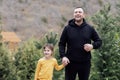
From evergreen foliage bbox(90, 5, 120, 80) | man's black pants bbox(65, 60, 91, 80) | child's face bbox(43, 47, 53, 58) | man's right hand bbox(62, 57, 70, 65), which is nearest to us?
man's right hand bbox(62, 57, 70, 65)

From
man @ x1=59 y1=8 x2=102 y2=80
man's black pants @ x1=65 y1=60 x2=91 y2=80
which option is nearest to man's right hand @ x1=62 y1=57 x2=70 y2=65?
man @ x1=59 y1=8 x2=102 y2=80

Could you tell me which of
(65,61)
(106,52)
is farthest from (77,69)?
(106,52)

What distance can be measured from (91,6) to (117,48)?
4275 centimetres

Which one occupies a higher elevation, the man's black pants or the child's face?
the child's face

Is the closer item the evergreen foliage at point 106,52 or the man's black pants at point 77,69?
the man's black pants at point 77,69

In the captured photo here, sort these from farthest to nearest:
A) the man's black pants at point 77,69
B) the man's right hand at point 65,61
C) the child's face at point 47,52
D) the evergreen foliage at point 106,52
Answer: the evergreen foliage at point 106,52 < the child's face at point 47,52 < the man's black pants at point 77,69 < the man's right hand at point 65,61

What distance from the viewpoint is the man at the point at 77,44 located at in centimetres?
566

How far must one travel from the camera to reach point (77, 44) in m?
5.67

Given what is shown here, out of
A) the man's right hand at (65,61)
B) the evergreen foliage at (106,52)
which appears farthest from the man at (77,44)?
the evergreen foliage at (106,52)

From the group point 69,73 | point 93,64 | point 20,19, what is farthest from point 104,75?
point 20,19

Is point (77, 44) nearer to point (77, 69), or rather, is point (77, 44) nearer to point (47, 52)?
point (77, 69)

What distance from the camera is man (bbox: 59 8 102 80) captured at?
5.66m

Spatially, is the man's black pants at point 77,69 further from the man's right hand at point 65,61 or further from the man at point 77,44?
the man's right hand at point 65,61

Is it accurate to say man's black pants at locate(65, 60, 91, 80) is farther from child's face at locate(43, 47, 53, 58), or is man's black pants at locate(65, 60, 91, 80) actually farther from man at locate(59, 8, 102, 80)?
child's face at locate(43, 47, 53, 58)
